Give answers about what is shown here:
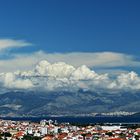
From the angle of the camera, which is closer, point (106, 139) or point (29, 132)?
point (106, 139)

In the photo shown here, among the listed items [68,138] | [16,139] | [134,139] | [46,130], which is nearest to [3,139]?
[16,139]

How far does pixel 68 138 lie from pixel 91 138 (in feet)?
17.2

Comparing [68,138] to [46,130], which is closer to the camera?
[68,138]

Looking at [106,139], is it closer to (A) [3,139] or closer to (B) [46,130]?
(A) [3,139]

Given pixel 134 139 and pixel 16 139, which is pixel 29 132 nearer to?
pixel 16 139

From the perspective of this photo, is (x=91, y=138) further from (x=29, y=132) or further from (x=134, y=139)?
(x=29, y=132)

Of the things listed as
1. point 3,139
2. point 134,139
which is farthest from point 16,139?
point 134,139

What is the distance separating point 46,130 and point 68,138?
32.6 meters

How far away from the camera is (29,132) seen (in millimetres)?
141625

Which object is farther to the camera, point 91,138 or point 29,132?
point 29,132

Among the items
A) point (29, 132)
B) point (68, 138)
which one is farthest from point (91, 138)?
point (29, 132)

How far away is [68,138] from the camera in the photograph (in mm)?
117562

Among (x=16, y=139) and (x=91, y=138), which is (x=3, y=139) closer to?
(x=16, y=139)

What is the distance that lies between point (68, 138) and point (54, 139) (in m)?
4.13
